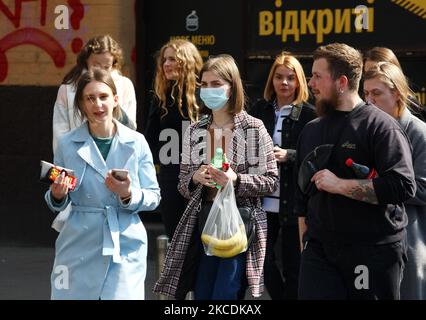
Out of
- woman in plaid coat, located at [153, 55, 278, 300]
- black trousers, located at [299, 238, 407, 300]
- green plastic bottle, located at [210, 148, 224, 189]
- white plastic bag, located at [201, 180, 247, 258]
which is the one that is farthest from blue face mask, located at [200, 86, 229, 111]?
black trousers, located at [299, 238, 407, 300]

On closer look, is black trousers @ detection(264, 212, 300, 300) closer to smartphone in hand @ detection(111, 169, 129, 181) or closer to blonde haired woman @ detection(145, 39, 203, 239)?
blonde haired woman @ detection(145, 39, 203, 239)

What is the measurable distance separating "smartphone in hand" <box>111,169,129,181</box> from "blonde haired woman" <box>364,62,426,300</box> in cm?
160

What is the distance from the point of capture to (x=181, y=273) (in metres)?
6.30

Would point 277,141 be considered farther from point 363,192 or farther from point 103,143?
point 363,192

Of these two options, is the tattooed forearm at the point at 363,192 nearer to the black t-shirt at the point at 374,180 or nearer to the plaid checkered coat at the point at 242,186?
the black t-shirt at the point at 374,180

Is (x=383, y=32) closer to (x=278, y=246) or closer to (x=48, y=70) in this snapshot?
(x=278, y=246)

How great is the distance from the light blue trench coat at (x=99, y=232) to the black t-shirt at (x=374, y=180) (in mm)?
1031

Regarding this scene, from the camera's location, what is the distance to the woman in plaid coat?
6.22m

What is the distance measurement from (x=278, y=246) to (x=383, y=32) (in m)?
2.41

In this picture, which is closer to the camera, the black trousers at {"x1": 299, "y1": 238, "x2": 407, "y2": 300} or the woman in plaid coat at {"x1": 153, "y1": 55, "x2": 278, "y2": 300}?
the black trousers at {"x1": 299, "y1": 238, "x2": 407, "y2": 300}

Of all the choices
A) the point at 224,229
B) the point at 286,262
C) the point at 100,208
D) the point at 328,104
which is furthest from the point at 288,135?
the point at 100,208

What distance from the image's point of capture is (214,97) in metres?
6.42

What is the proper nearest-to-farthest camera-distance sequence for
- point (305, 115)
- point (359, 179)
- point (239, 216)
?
point (359, 179) → point (239, 216) → point (305, 115)
